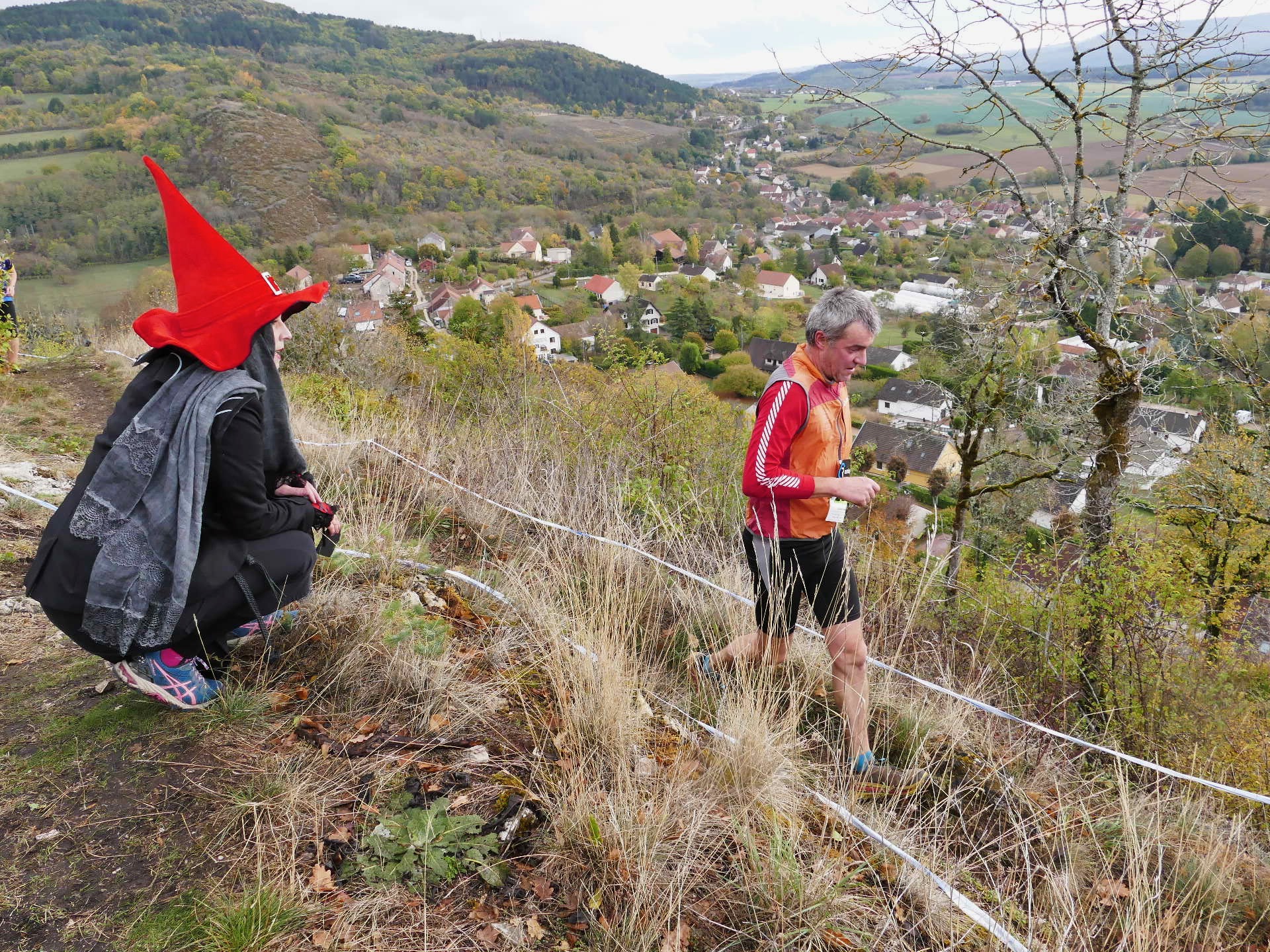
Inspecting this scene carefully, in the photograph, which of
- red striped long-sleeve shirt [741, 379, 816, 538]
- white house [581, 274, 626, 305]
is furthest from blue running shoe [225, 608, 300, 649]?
white house [581, 274, 626, 305]

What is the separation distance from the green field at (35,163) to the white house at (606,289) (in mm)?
43396

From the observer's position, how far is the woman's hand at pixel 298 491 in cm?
238

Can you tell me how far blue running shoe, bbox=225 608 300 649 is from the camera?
2.37 meters

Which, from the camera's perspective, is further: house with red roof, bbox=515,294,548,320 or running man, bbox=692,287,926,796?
house with red roof, bbox=515,294,548,320

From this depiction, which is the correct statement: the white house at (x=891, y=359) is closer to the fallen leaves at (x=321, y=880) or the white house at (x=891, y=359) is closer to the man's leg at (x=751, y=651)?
the man's leg at (x=751, y=651)

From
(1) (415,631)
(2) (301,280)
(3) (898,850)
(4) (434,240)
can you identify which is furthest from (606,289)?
(3) (898,850)

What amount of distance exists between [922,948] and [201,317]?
8.17 ft

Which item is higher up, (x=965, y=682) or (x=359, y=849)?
(x=359, y=849)

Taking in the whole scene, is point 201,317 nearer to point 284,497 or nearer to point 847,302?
point 284,497

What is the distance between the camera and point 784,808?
203 cm

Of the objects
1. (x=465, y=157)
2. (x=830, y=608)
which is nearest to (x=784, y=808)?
(x=830, y=608)

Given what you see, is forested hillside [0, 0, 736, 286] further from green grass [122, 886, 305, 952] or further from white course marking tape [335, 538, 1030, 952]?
green grass [122, 886, 305, 952]

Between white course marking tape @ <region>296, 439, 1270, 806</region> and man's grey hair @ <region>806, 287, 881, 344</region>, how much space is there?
1.13 meters

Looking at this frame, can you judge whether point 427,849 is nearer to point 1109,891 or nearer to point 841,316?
point 1109,891
